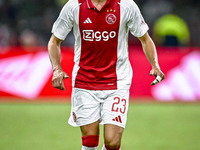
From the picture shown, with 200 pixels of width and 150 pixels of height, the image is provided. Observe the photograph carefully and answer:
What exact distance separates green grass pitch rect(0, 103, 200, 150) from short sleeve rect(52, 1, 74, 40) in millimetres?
2273

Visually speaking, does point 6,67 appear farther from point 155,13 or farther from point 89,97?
point 155,13

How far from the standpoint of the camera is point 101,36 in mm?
4547

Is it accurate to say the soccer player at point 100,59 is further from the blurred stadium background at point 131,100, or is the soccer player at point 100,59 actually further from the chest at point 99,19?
the blurred stadium background at point 131,100

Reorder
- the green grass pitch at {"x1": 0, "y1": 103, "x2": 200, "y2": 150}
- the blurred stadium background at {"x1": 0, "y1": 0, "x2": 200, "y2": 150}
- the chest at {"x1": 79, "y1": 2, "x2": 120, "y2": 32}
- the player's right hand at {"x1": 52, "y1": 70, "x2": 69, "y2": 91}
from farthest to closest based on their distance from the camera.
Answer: the blurred stadium background at {"x1": 0, "y1": 0, "x2": 200, "y2": 150}
the green grass pitch at {"x1": 0, "y1": 103, "x2": 200, "y2": 150}
the chest at {"x1": 79, "y1": 2, "x2": 120, "y2": 32}
the player's right hand at {"x1": 52, "y1": 70, "x2": 69, "y2": 91}

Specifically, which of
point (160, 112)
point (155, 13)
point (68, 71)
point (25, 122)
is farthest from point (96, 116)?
point (155, 13)

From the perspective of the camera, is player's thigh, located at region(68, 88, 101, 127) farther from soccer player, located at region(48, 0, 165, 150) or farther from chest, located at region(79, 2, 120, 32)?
chest, located at region(79, 2, 120, 32)

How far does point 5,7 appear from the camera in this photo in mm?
15250

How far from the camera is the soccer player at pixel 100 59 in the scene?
4.54 meters

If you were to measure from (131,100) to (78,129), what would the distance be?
2516 millimetres

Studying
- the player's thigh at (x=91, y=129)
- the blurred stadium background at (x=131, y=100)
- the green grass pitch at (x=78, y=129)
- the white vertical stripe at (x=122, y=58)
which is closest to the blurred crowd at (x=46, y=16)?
the blurred stadium background at (x=131, y=100)

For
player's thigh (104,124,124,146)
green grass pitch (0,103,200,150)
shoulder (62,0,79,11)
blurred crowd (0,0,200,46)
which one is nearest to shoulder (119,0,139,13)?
shoulder (62,0,79,11)

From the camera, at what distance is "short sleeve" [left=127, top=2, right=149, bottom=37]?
15.0 ft

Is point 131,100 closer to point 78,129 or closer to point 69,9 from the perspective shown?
point 78,129

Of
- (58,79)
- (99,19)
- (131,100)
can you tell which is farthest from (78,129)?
(99,19)
